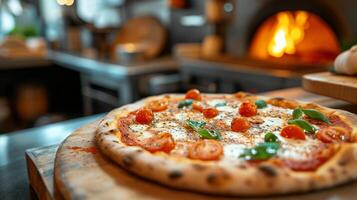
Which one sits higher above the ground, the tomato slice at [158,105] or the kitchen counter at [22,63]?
the tomato slice at [158,105]

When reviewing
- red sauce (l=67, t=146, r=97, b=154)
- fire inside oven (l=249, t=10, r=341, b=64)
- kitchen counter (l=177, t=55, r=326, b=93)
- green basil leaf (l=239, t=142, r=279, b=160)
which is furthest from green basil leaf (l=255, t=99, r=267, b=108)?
fire inside oven (l=249, t=10, r=341, b=64)

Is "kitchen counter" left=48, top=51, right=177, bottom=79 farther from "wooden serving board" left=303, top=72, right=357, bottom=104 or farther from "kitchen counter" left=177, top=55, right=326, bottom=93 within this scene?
"wooden serving board" left=303, top=72, right=357, bottom=104

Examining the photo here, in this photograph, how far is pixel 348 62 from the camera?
1076 millimetres

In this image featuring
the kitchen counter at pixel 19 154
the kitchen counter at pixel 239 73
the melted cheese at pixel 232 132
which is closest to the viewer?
the melted cheese at pixel 232 132

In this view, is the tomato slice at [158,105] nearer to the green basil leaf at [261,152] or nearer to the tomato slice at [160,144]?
the tomato slice at [160,144]

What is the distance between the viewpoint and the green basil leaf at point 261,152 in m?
0.63

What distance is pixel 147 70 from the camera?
2.67 meters

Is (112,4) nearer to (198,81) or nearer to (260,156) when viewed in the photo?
(198,81)

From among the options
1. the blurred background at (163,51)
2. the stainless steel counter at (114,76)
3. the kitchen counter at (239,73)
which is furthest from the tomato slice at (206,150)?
the stainless steel counter at (114,76)

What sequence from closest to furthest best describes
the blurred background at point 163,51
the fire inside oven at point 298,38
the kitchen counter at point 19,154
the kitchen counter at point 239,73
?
1. the kitchen counter at point 19,154
2. the kitchen counter at point 239,73
3. the blurred background at point 163,51
4. the fire inside oven at point 298,38

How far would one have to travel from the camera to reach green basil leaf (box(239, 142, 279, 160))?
63 cm

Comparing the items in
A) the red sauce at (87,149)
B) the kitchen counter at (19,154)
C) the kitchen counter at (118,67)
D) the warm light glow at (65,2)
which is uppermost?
the warm light glow at (65,2)

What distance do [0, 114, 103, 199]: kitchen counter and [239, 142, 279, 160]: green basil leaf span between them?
0.50 metres

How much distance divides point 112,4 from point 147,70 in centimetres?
201
